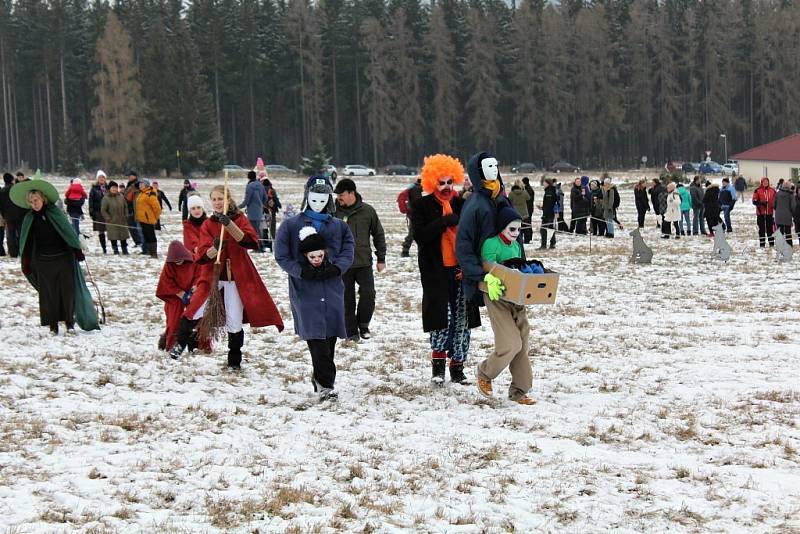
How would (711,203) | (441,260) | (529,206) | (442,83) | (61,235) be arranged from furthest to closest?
(442,83), (711,203), (529,206), (61,235), (441,260)

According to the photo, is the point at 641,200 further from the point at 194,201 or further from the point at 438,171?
the point at 438,171

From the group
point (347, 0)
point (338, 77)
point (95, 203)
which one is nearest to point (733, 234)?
point (95, 203)

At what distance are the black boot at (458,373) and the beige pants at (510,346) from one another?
53 centimetres

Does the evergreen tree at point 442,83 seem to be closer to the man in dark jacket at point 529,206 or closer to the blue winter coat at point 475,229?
the man in dark jacket at point 529,206

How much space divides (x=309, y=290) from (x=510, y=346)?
164 centimetres

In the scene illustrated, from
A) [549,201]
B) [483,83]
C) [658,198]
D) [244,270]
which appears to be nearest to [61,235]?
[244,270]

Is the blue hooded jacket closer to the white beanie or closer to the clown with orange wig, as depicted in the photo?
the clown with orange wig

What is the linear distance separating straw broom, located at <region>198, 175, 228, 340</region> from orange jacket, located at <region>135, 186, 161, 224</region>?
1132cm

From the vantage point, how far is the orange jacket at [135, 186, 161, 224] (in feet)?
64.2

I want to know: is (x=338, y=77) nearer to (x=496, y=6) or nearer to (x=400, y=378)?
(x=496, y=6)

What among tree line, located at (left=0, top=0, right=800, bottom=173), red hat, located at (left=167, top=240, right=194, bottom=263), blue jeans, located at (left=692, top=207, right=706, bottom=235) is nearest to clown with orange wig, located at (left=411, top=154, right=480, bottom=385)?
red hat, located at (left=167, top=240, right=194, bottom=263)

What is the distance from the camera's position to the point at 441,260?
7.97 m

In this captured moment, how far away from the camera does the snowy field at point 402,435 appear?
517 centimetres

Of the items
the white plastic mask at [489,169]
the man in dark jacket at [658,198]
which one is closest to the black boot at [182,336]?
the white plastic mask at [489,169]
